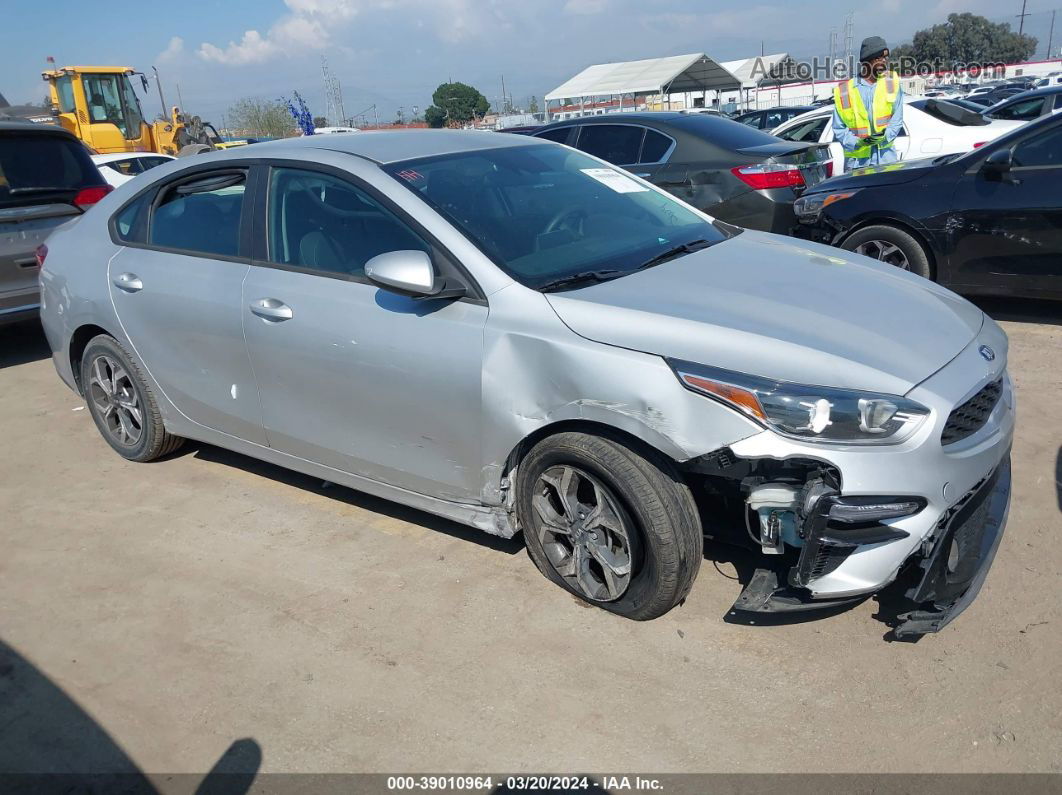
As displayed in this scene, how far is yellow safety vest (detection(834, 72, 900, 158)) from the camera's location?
7.46 m

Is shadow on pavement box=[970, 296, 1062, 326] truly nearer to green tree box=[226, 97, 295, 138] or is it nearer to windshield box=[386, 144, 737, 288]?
windshield box=[386, 144, 737, 288]

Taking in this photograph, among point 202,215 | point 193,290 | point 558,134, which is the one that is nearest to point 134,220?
point 202,215

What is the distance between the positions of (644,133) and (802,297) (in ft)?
16.1

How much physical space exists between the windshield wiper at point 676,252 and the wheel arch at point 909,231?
3222 millimetres

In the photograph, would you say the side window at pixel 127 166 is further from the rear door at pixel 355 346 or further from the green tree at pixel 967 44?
the green tree at pixel 967 44

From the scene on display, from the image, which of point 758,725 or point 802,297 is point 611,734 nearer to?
point 758,725

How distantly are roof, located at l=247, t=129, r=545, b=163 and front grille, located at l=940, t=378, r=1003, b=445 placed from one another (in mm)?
2305

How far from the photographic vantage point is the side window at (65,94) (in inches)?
802

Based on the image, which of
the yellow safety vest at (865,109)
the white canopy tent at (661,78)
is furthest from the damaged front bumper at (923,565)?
the white canopy tent at (661,78)

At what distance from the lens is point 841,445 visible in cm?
255

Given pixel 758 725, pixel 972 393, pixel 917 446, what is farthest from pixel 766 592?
pixel 972 393

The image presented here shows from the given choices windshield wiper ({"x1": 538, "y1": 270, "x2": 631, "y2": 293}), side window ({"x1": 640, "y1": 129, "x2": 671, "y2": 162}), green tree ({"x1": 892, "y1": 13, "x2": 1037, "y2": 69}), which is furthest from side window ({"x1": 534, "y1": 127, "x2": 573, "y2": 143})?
green tree ({"x1": 892, "y1": 13, "x2": 1037, "y2": 69})

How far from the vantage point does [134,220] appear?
4.43 m

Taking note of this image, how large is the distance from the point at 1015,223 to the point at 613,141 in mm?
3431
